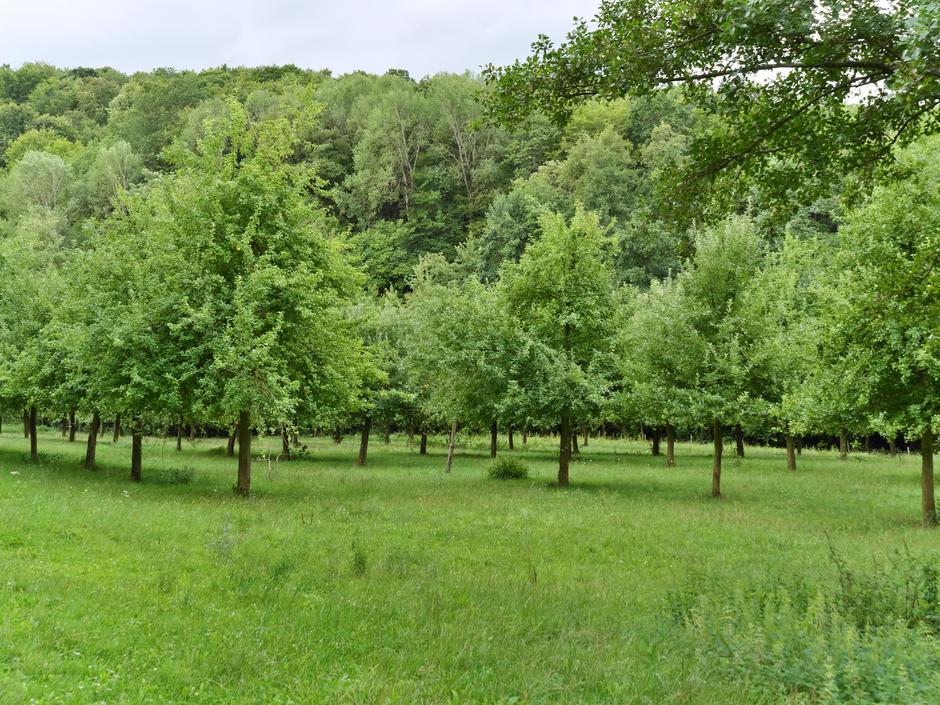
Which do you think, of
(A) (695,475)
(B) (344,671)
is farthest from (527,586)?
(A) (695,475)

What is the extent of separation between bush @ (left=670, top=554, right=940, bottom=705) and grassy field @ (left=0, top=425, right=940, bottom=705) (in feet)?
1.16

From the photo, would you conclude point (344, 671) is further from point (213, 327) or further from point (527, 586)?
point (213, 327)

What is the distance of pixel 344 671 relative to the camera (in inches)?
264

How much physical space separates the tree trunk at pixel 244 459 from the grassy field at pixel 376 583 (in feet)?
2.65

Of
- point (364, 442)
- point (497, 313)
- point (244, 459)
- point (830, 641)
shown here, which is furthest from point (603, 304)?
point (830, 641)

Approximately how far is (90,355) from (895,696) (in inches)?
840

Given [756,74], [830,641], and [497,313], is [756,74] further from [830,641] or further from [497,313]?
[497,313]


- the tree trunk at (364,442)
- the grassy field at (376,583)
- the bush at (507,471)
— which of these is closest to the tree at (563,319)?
the bush at (507,471)

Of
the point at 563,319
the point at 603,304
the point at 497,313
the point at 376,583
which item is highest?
the point at 603,304

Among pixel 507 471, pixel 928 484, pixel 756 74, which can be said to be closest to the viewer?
pixel 756 74

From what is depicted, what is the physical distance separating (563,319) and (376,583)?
1784 centimetres

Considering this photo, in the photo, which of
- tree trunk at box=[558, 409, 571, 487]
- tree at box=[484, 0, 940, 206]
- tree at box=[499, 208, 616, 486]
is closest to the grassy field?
tree trunk at box=[558, 409, 571, 487]

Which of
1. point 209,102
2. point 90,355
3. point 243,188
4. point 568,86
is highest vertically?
point 209,102

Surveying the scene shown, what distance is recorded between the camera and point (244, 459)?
2172 centimetres
